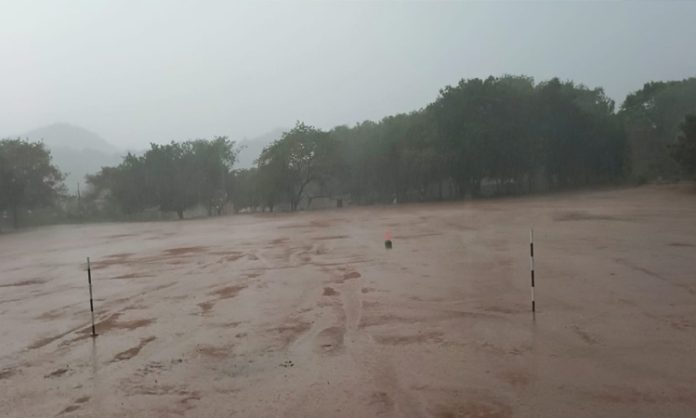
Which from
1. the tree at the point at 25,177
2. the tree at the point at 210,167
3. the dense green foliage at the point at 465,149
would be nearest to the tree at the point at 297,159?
the dense green foliage at the point at 465,149

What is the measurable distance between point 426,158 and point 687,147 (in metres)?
19.4

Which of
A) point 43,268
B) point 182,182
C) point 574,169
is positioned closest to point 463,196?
point 574,169

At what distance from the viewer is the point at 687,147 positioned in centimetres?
3497

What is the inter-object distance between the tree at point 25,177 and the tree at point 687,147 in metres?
49.9

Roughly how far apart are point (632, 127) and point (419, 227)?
38.4 metres

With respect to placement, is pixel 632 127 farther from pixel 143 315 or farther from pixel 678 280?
pixel 143 315

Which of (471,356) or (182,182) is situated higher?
(182,182)

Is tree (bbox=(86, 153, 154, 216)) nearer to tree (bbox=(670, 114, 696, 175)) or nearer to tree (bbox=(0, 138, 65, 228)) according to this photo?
tree (bbox=(0, 138, 65, 228))

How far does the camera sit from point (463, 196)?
49906 millimetres

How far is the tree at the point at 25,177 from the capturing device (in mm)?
46938

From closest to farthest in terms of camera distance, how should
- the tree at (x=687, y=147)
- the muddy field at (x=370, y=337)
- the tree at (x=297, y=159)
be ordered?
the muddy field at (x=370, y=337) → the tree at (x=687, y=147) → the tree at (x=297, y=159)

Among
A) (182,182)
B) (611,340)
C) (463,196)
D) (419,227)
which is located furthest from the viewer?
(182,182)

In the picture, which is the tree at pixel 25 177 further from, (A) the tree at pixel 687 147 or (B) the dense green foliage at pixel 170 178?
(A) the tree at pixel 687 147

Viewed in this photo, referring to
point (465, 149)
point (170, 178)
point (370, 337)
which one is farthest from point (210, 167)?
point (370, 337)
